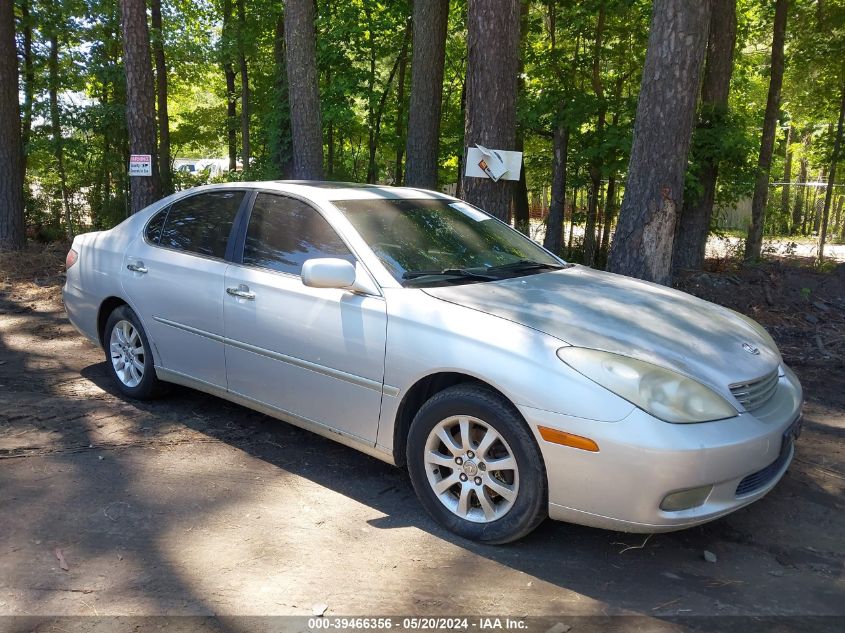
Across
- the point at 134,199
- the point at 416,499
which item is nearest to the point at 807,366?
the point at 416,499

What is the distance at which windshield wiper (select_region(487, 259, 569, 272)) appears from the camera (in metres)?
4.32

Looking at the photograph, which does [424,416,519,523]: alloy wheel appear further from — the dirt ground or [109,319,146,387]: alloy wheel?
[109,319,146,387]: alloy wheel

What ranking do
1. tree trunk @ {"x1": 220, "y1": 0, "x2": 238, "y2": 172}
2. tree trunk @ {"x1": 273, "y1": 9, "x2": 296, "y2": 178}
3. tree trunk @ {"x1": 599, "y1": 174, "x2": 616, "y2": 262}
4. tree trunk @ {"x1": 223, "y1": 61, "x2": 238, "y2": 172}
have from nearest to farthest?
1. tree trunk @ {"x1": 599, "y1": 174, "x2": 616, "y2": 262}
2. tree trunk @ {"x1": 273, "y1": 9, "x2": 296, "y2": 178}
3. tree trunk @ {"x1": 220, "y1": 0, "x2": 238, "y2": 172}
4. tree trunk @ {"x1": 223, "y1": 61, "x2": 238, "y2": 172}

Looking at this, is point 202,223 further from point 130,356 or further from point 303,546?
point 303,546

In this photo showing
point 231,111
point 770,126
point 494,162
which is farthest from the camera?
point 231,111

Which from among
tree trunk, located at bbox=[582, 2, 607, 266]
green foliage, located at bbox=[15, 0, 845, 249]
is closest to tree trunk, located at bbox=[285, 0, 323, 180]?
green foliage, located at bbox=[15, 0, 845, 249]

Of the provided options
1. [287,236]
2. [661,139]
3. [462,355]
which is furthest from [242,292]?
[661,139]

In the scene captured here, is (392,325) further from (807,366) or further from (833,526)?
(807,366)

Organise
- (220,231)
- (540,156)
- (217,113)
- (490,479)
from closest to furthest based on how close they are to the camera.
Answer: (490,479)
(220,231)
(540,156)
(217,113)

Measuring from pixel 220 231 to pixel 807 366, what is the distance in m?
5.30

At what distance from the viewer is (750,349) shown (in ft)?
11.9

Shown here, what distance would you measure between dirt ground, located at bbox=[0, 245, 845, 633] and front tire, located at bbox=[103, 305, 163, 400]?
0.22m

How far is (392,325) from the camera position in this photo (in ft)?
11.9

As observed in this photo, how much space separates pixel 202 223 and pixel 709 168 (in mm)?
8162
